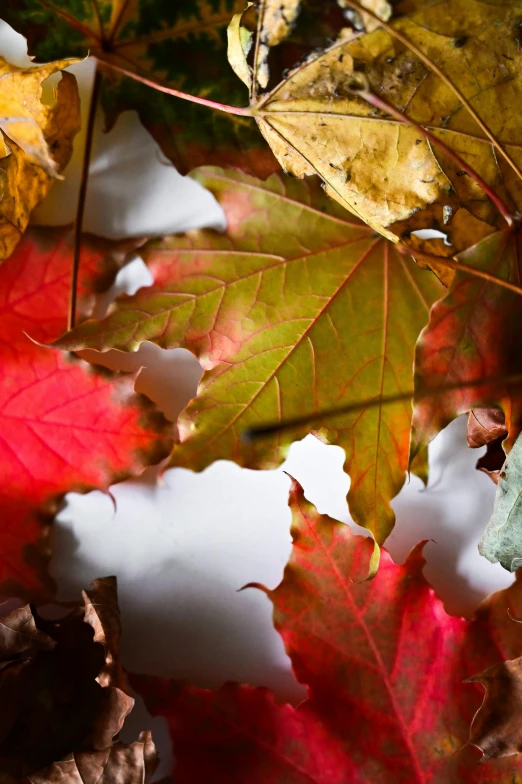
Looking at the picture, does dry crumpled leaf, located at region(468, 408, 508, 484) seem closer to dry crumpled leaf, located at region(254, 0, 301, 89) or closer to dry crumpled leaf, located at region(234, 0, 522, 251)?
dry crumpled leaf, located at region(234, 0, 522, 251)

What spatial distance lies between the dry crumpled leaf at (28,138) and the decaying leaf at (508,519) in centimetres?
41

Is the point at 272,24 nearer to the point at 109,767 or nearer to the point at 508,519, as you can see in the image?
the point at 508,519

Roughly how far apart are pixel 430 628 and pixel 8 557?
346mm

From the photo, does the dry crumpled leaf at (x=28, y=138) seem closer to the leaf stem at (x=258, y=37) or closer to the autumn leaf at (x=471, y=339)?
the leaf stem at (x=258, y=37)

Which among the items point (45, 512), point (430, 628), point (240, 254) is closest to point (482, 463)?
point (430, 628)

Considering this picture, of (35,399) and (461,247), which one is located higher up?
(461,247)

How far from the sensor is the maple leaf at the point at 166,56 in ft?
1.94

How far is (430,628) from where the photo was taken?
0.58 m

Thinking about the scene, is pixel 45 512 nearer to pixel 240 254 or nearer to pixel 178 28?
pixel 240 254

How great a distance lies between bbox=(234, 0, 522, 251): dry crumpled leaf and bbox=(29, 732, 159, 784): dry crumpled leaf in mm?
412

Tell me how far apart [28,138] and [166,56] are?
132mm

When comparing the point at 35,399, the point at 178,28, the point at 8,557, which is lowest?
the point at 8,557

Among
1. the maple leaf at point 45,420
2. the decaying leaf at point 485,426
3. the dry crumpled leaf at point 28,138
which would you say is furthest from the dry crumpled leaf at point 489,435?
the dry crumpled leaf at point 28,138

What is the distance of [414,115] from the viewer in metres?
0.49
